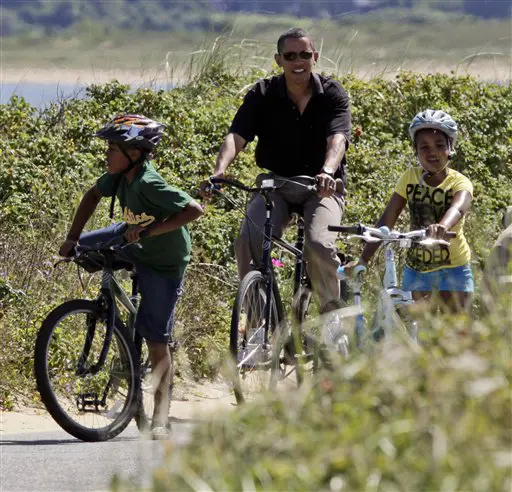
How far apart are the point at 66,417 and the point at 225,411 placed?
3.35m

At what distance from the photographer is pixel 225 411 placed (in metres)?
3.43

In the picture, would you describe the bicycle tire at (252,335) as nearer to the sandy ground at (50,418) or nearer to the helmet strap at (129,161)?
the sandy ground at (50,418)

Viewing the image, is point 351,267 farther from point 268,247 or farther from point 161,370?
point 161,370

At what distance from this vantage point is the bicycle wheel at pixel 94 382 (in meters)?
6.59

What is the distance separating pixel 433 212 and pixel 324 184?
0.64m

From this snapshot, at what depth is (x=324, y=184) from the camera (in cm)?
746

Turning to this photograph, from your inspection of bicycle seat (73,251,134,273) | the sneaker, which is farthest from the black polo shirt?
the sneaker

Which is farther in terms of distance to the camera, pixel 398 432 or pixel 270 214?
pixel 270 214

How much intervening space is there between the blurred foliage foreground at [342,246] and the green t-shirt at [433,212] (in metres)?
0.16

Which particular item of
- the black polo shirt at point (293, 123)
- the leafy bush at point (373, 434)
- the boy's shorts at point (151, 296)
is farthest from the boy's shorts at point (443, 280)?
the leafy bush at point (373, 434)

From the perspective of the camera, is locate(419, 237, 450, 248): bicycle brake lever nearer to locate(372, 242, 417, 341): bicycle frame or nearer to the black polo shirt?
locate(372, 242, 417, 341): bicycle frame

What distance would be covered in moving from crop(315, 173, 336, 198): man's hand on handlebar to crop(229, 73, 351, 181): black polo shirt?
2.07 feet

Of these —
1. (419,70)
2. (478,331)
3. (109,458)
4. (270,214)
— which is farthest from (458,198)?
(419,70)

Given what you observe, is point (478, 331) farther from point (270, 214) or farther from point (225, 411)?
point (270, 214)
